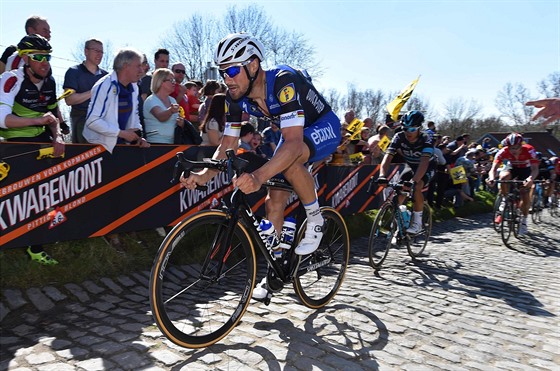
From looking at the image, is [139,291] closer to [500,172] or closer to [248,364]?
[248,364]

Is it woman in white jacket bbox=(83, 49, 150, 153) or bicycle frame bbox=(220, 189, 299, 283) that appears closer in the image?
bicycle frame bbox=(220, 189, 299, 283)

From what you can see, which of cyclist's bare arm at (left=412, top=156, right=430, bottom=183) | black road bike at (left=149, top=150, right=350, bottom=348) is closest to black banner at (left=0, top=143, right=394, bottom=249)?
black road bike at (left=149, top=150, right=350, bottom=348)

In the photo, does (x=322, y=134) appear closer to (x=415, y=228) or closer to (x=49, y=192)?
(x=49, y=192)

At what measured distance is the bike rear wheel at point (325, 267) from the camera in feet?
13.8

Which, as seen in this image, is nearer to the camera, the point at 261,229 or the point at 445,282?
the point at 261,229

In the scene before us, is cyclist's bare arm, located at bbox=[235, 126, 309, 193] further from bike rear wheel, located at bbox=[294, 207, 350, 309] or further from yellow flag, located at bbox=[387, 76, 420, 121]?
yellow flag, located at bbox=[387, 76, 420, 121]

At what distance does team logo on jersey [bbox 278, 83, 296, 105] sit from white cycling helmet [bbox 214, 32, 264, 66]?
0.39 meters

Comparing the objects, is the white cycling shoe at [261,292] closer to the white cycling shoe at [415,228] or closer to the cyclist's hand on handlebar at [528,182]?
the white cycling shoe at [415,228]

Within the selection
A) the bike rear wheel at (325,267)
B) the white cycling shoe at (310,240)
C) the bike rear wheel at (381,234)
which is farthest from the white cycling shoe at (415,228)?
the white cycling shoe at (310,240)

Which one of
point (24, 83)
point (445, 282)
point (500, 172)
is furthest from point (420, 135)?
point (24, 83)

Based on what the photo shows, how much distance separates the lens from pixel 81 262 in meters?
4.98

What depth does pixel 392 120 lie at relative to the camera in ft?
40.3

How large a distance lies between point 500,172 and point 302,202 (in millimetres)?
8378

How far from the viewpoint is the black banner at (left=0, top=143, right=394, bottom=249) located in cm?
441
